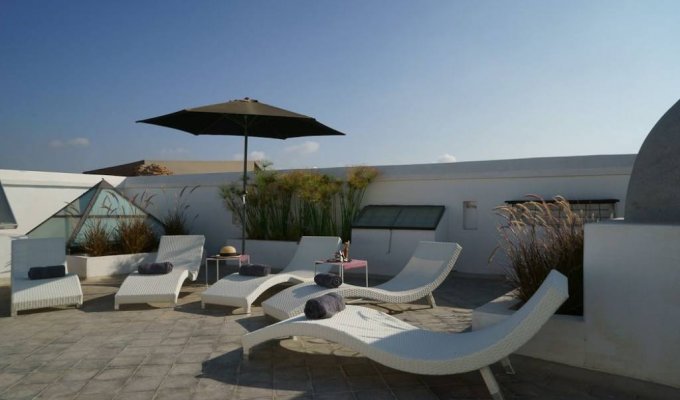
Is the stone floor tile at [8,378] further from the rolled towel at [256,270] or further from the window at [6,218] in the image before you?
the rolled towel at [256,270]

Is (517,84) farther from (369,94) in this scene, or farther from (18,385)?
(18,385)

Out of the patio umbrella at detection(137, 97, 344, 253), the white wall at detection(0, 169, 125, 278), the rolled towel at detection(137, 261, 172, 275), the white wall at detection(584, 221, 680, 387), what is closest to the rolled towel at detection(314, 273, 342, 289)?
the rolled towel at detection(137, 261, 172, 275)

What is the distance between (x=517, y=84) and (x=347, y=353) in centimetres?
542

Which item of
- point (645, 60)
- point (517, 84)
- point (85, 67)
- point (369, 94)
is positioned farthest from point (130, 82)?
point (645, 60)

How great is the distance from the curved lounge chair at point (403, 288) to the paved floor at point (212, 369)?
11.6 inches

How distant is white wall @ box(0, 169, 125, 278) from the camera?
9.89 m

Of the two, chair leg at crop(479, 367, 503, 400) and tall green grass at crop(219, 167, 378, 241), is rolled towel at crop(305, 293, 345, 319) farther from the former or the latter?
tall green grass at crop(219, 167, 378, 241)

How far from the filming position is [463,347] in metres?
3.15

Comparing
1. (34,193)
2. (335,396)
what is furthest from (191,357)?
(34,193)

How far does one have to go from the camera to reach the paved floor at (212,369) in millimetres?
3184

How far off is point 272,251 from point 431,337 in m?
6.08

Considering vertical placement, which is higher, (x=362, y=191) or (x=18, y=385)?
(x=362, y=191)

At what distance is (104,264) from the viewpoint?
330 inches

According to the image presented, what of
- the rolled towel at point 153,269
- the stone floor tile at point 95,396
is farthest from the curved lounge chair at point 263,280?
the stone floor tile at point 95,396
